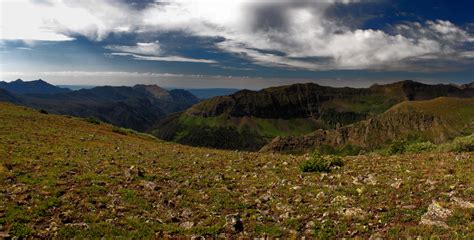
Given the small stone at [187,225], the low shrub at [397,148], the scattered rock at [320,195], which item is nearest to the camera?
the small stone at [187,225]

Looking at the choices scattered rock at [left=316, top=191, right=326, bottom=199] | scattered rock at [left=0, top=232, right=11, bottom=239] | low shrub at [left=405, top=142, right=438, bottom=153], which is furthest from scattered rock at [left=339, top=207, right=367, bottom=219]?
low shrub at [left=405, top=142, right=438, bottom=153]

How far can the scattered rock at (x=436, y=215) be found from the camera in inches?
593

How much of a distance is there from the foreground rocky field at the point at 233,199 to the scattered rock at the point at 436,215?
0.04 meters

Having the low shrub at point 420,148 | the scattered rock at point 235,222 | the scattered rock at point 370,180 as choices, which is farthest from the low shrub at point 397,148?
the scattered rock at point 235,222

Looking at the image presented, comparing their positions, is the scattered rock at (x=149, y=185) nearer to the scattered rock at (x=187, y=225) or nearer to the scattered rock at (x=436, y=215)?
the scattered rock at (x=187, y=225)

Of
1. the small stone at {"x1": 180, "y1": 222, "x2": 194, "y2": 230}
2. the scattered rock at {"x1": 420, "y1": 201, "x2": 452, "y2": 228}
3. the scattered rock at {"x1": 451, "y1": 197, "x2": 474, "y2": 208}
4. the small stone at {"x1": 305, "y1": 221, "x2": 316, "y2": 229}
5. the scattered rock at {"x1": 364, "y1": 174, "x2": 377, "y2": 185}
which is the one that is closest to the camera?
the scattered rock at {"x1": 420, "y1": 201, "x2": 452, "y2": 228}

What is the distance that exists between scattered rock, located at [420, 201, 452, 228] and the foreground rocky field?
0.13 ft

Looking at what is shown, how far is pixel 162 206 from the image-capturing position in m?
19.0

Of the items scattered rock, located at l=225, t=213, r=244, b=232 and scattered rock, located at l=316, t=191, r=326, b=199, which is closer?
scattered rock, located at l=225, t=213, r=244, b=232

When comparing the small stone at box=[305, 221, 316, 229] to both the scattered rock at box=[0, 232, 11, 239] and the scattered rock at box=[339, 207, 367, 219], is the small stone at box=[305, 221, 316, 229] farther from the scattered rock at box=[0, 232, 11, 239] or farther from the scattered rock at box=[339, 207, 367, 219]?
the scattered rock at box=[0, 232, 11, 239]

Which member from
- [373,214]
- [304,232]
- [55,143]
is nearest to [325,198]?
[373,214]

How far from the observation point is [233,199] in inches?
792

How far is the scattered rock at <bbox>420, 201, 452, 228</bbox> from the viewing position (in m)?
15.1

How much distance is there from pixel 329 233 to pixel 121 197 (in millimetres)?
11555
